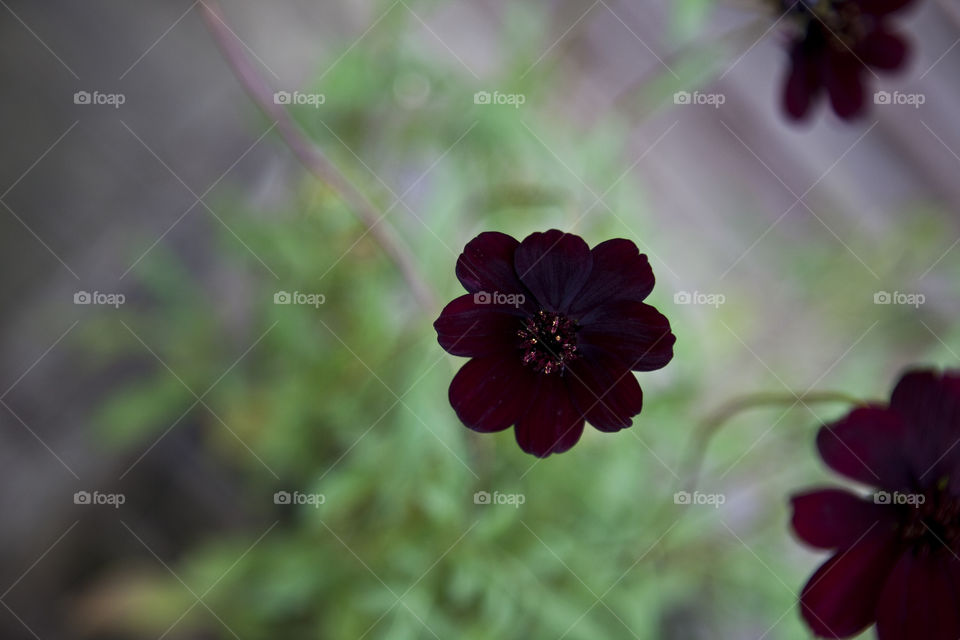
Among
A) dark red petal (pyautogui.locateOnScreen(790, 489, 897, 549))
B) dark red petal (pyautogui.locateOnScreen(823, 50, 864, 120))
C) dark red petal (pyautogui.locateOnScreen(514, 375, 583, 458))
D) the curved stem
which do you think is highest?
dark red petal (pyautogui.locateOnScreen(823, 50, 864, 120))

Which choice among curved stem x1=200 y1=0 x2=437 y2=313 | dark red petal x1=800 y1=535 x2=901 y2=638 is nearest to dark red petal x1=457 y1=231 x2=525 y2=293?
curved stem x1=200 y1=0 x2=437 y2=313

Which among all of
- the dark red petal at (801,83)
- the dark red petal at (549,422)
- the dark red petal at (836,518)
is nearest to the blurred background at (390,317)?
the dark red petal at (801,83)

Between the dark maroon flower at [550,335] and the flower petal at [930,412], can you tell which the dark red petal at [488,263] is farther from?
the flower petal at [930,412]

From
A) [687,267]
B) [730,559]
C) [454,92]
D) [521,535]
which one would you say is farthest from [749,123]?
[521,535]

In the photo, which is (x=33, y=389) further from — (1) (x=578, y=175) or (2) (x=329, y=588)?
(1) (x=578, y=175)

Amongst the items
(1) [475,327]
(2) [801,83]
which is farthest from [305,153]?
(2) [801,83]

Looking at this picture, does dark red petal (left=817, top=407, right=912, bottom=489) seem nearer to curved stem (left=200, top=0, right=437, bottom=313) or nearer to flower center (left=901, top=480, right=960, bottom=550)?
flower center (left=901, top=480, right=960, bottom=550)
